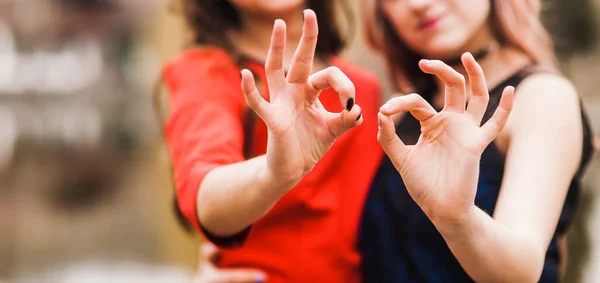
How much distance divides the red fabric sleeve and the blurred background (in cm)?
71

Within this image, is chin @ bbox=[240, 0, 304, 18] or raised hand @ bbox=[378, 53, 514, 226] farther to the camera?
chin @ bbox=[240, 0, 304, 18]

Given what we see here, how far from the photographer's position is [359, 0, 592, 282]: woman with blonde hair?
0.41m

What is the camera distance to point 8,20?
1317 mm

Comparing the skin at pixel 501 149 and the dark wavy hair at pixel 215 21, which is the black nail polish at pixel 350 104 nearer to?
the skin at pixel 501 149

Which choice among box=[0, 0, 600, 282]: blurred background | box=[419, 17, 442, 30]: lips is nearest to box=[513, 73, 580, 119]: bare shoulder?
box=[419, 17, 442, 30]: lips

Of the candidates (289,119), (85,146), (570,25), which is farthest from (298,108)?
(85,146)

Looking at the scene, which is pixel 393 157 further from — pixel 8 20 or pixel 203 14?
pixel 8 20

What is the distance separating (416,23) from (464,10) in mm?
58

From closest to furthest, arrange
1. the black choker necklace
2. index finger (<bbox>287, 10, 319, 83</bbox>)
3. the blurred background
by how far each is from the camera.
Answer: index finger (<bbox>287, 10, 319, 83</bbox>)
the black choker necklace
the blurred background

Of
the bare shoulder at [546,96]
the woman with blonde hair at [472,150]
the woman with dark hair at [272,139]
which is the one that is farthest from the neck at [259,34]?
the bare shoulder at [546,96]

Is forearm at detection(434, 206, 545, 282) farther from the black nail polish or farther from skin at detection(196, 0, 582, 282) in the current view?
the black nail polish

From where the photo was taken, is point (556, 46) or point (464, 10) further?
point (556, 46)

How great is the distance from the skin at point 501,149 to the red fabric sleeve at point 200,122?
168mm

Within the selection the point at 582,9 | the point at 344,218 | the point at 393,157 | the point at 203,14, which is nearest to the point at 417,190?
the point at 393,157
